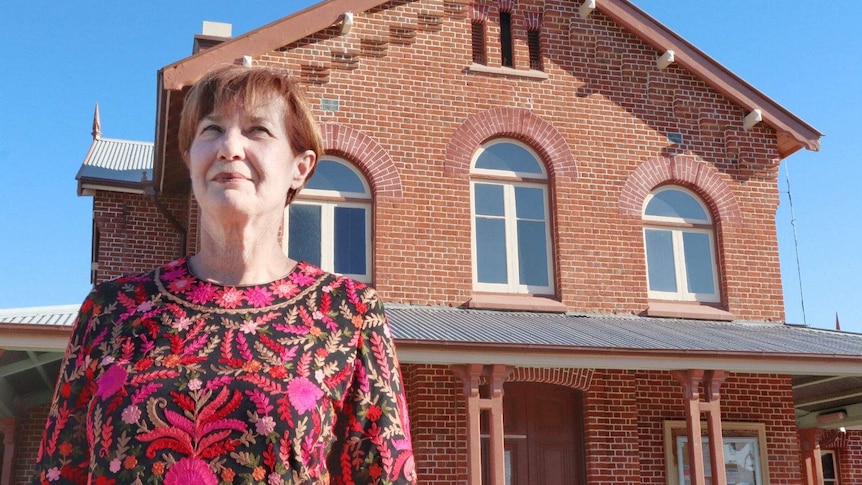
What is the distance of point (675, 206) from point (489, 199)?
2698mm

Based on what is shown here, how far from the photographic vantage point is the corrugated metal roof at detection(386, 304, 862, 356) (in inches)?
380

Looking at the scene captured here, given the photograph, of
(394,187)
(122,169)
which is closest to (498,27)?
(394,187)

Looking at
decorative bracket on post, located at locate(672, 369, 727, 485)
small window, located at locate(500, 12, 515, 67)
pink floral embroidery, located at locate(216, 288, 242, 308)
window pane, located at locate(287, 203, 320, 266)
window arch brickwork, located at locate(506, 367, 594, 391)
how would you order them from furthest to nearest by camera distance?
small window, located at locate(500, 12, 515, 67)
window pane, located at locate(287, 203, 320, 266)
window arch brickwork, located at locate(506, 367, 594, 391)
decorative bracket on post, located at locate(672, 369, 727, 485)
pink floral embroidery, located at locate(216, 288, 242, 308)

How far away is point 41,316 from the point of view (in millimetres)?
9461

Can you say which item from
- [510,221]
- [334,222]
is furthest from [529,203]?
[334,222]

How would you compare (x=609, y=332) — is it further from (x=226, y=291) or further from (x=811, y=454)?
(x=226, y=291)

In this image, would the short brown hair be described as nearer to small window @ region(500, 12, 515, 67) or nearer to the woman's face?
the woman's face

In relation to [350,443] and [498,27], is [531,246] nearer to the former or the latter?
[498,27]

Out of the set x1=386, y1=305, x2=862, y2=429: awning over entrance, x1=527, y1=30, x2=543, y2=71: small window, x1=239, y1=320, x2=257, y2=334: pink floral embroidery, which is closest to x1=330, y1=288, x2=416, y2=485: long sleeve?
x1=239, y1=320, x2=257, y2=334: pink floral embroidery

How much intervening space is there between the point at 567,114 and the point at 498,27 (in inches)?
61.0

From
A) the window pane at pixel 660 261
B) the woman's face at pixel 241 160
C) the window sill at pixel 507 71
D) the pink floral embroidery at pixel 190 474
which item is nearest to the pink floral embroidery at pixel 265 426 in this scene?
the pink floral embroidery at pixel 190 474

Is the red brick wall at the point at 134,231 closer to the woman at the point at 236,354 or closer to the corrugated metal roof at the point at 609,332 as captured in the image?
the corrugated metal roof at the point at 609,332

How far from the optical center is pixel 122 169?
15812mm

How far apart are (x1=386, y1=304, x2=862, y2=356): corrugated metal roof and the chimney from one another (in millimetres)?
4248
